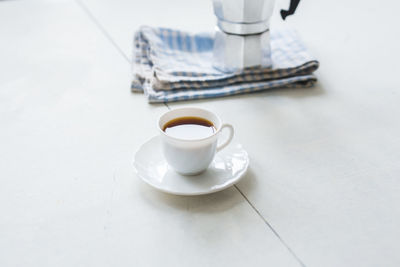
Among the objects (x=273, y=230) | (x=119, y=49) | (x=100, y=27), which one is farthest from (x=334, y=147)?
(x=100, y=27)

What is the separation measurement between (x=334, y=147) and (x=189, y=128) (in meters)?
0.25

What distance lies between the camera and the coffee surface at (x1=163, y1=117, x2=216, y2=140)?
1.88 ft

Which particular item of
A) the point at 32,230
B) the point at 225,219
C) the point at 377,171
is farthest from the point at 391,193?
the point at 32,230

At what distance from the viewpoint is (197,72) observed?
86 cm

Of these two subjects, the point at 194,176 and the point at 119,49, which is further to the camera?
the point at 119,49

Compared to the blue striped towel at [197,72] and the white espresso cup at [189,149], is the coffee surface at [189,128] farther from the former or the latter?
the blue striped towel at [197,72]

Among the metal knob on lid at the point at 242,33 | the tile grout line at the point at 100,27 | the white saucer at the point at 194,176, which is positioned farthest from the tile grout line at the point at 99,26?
the white saucer at the point at 194,176

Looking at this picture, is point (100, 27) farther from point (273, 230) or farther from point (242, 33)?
point (273, 230)

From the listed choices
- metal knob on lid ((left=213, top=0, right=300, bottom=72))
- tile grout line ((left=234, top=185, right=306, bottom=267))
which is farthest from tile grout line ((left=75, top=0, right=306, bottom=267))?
metal knob on lid ((left=213, top=0, right=300, bottom=72))

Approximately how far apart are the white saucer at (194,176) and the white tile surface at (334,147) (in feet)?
0.10

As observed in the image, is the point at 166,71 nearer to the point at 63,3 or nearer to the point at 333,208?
the point at 333,208

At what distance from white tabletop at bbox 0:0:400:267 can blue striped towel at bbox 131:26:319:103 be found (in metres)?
0.03

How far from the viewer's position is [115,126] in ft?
2.40

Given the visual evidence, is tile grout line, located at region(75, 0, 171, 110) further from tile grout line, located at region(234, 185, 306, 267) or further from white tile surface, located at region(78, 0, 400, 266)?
tile grout line, located at region(234, 185, 306, 267)
